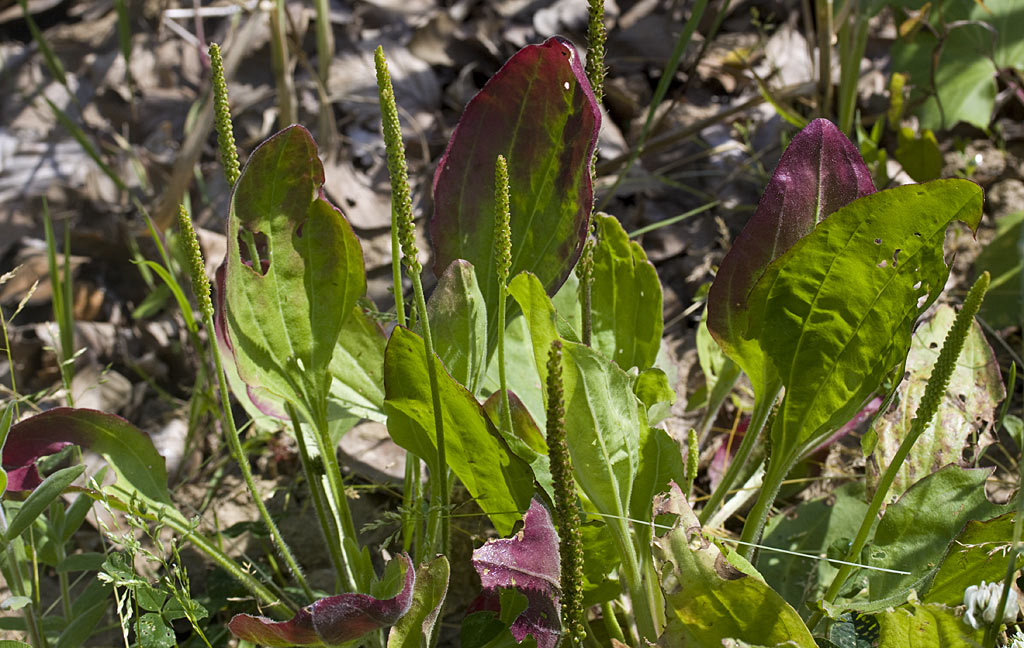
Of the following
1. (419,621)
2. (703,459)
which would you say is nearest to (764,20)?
(703,459)

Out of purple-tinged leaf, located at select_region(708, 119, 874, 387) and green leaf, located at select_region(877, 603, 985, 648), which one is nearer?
green leaf, located at select_region(877, 603, 985, 648)

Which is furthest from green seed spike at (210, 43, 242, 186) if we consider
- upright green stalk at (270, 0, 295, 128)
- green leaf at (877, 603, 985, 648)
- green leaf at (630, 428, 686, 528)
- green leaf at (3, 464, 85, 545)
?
upright green stalk at (270, 0, 295, 128)

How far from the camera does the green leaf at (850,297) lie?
4.08 feet

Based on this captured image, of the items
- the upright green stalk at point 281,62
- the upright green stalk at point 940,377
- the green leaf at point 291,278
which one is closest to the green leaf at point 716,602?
the upright green stalk at point 940,377

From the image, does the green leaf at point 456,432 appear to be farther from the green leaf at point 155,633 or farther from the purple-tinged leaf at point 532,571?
A: the green leaf at point 155,633

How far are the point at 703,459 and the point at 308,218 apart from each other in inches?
42.0

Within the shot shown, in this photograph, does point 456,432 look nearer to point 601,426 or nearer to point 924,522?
point 601,426

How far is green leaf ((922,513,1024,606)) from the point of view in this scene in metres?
1.25

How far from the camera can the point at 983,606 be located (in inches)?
42.6

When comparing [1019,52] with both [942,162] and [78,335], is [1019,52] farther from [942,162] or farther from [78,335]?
[78,335]

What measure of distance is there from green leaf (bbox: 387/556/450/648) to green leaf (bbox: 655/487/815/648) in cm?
29

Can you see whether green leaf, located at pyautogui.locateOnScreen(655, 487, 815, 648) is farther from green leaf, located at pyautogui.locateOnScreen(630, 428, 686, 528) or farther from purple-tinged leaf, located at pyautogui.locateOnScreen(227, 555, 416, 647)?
purple-tinged leaf, located at pyautogui.locateOnScreen(227, 555, 416, 647)

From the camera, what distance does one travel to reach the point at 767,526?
1.77 metres

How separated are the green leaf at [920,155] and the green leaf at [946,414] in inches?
36.6
